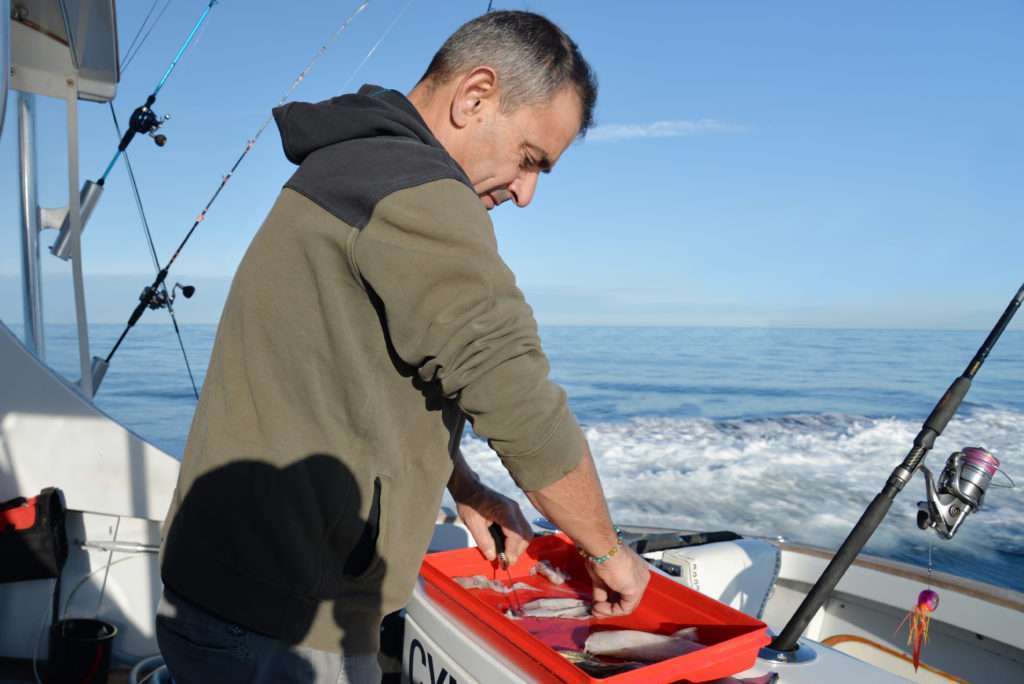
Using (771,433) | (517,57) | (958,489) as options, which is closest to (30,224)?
(517,57)

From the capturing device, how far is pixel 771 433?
10.0 m

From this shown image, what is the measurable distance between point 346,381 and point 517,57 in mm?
521

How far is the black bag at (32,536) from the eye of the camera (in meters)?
2.37

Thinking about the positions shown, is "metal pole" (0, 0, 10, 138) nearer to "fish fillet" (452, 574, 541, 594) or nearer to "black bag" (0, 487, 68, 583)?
"fish fillet" (452, 574, 541, 594)

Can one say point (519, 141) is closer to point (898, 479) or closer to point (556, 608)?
point (556, 608)

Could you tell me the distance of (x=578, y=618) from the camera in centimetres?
147

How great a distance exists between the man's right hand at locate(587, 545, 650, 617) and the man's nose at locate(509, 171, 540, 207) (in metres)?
0.59

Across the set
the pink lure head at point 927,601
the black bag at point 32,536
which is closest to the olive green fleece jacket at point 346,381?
the pink lure head at point 927,601

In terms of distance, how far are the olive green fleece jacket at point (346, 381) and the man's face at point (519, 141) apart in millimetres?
162

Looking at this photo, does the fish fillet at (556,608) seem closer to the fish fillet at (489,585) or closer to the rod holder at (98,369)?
the fish fillet at (489,585)

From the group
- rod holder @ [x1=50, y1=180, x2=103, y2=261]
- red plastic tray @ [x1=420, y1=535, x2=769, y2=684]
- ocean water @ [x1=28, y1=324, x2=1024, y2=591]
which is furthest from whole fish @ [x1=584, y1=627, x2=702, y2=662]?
rod holder @ [x1=50, y1=180, x2=103, y2=261]

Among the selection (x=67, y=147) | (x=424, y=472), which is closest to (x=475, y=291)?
(x=424, y=472)

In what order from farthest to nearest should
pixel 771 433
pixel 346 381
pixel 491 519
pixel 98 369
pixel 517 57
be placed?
pixel 771 433 < pixel 98 369 < pixel 491 519 < pixel 517 57 < pixel 346 381

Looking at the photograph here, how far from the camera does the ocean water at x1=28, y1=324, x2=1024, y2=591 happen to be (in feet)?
20.7
